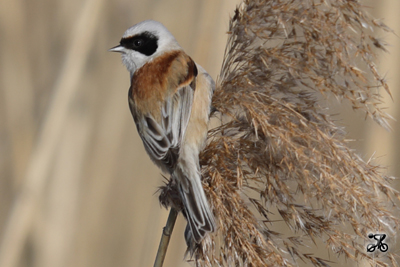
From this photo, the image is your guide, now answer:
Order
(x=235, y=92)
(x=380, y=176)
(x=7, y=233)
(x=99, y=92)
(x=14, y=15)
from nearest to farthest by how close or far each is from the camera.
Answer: (x=380, y=176) < (x=235, y=92) < (x=7, y=233) < (x=14, y=15) < (x=99, y=92)

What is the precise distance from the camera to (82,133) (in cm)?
183

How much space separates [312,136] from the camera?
1.02m

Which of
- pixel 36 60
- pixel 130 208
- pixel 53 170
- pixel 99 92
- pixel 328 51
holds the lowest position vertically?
pixel 130 208

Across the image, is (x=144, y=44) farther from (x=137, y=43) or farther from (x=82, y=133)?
(x=82, y=133)

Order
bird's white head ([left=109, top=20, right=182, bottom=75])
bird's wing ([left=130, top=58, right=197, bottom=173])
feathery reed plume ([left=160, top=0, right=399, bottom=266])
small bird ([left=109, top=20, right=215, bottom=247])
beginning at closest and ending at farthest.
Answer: feathery reed plume ([left=160, top=0, right=399, bottom=266])
small bird ([left=109, top=20, right=215, bottom=247])
bird's wing ([left=130, top=58, right=197, bottom=173])
bird's white head ([left=109, top=20, right=182, bottom=75])

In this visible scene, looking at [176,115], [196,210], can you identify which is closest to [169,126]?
[176,115]

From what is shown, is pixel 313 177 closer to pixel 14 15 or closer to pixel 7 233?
pixel 7 233

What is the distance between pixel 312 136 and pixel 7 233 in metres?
1.18

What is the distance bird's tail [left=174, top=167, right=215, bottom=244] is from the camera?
105 centimetres

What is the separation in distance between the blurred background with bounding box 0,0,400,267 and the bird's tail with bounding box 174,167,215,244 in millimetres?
794

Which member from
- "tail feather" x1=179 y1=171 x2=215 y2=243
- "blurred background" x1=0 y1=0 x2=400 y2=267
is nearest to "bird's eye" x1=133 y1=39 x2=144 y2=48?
"blurred background" x1=0 y1=0 x2=400 y2=267

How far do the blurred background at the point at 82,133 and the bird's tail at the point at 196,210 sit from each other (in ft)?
2.61

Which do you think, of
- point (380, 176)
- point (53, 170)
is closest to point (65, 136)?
point (53, 170)
